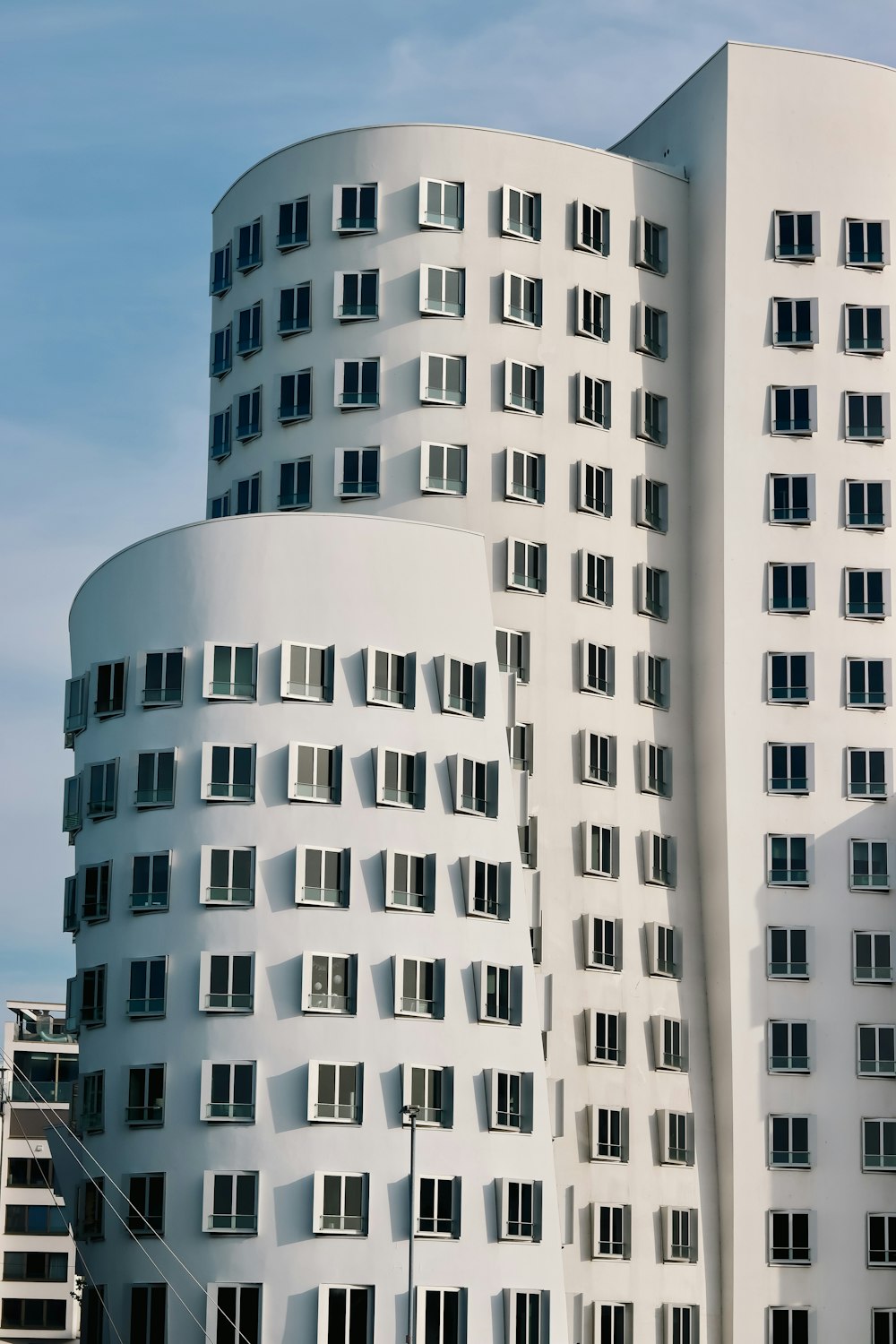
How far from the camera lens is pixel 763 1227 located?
70375 mm

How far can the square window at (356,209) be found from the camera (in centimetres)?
7544

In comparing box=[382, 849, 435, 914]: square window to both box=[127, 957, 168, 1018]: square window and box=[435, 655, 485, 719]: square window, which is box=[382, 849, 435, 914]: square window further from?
box=[127, 957, 168, 1018]: square window

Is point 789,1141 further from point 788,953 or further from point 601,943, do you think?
point 601,943

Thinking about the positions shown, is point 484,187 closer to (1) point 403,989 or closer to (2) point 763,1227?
(1) point 403,989

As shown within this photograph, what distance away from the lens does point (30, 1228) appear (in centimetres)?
12000

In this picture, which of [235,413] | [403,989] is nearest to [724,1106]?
[403,989]

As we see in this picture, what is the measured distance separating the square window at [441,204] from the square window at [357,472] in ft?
27.1

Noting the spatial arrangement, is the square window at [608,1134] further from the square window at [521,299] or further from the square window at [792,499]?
the square window at [521,299]

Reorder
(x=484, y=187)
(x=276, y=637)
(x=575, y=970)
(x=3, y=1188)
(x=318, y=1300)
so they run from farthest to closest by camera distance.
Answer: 1. (x=3, y=1188)
2. (x=484, y=187)
3. (x=575, y=970)
4. (x=276, y=637)
5. (x=318, y=1300)

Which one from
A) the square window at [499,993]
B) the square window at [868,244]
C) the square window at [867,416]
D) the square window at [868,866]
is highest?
the square window at [868,244]

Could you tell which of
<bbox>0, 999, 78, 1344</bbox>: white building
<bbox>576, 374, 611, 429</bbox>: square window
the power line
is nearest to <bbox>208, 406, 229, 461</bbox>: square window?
<bbox>576, 374, 611, 429</bbox>: square window

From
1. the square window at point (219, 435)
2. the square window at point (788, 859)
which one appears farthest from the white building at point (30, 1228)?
the square window at point (788, 859)

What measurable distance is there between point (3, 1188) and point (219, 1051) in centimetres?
6201

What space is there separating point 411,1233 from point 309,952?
337 inches
